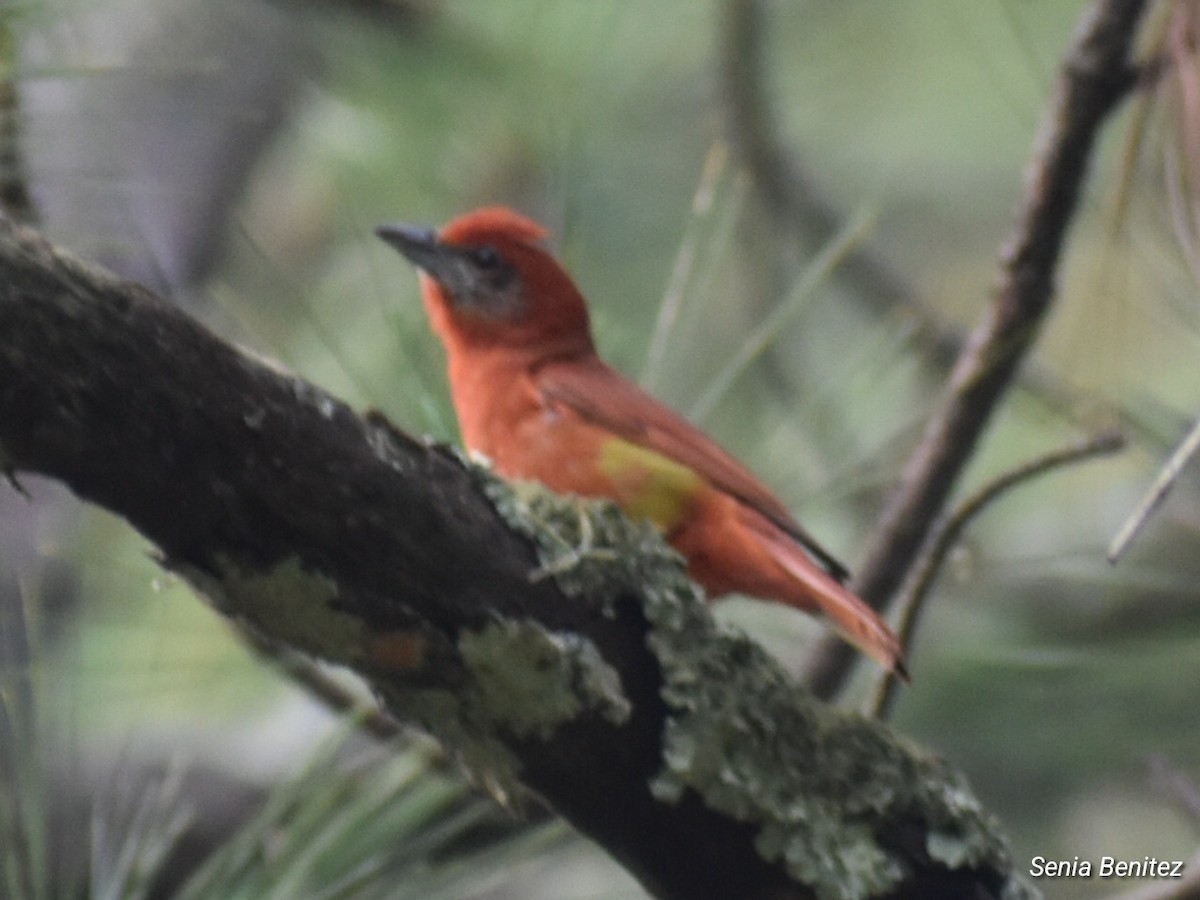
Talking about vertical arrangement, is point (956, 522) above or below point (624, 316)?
above

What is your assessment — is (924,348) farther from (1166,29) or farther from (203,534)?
(203,534)

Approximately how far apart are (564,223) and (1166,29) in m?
1.05

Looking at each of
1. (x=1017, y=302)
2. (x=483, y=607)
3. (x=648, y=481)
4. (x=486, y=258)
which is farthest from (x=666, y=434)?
(x=483, y=607)

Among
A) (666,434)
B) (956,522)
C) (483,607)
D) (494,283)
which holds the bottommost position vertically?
(494,283)

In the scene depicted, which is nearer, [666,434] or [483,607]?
[483,607]

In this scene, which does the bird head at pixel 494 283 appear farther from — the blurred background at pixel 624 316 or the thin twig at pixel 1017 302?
the thin twig at pixel 1017 302

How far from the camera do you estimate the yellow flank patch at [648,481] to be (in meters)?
2.79

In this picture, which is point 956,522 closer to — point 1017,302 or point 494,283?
point 1017,302

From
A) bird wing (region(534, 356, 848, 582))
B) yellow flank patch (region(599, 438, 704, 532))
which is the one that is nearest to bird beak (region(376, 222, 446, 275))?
bird wing (region(534, 356, 848, 582))

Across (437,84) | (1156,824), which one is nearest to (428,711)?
(437,84)

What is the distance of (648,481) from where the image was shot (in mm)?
2848

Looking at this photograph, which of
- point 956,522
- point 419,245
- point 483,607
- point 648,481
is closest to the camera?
point 483,607

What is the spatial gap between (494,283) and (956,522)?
123 centimetres

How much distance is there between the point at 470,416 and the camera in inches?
120
